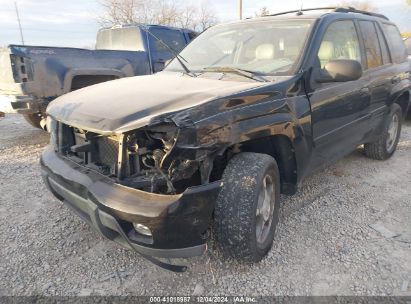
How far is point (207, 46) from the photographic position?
12.9ft

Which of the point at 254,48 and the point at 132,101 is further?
the point at 254,48

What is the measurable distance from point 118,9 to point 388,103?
66.3 feet

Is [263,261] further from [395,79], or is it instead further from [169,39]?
[169,39]

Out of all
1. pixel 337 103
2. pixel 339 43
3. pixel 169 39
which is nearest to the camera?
pixel 337 103

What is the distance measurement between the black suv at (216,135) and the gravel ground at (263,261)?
26 cm

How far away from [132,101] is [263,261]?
1569 millimetres

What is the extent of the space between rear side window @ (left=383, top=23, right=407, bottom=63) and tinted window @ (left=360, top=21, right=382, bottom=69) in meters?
0.49

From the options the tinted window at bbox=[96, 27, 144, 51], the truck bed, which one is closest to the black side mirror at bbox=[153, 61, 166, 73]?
the tinted window at bbox=[96, 27, 144, 51]

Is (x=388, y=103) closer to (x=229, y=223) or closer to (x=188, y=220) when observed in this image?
(x=229, y=223)

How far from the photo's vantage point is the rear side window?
15.7ft

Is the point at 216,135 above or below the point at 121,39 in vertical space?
below

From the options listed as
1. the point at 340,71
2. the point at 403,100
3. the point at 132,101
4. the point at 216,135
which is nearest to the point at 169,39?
the point at 403,100

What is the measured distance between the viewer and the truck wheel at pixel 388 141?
16.3ft

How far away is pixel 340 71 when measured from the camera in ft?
9.92
